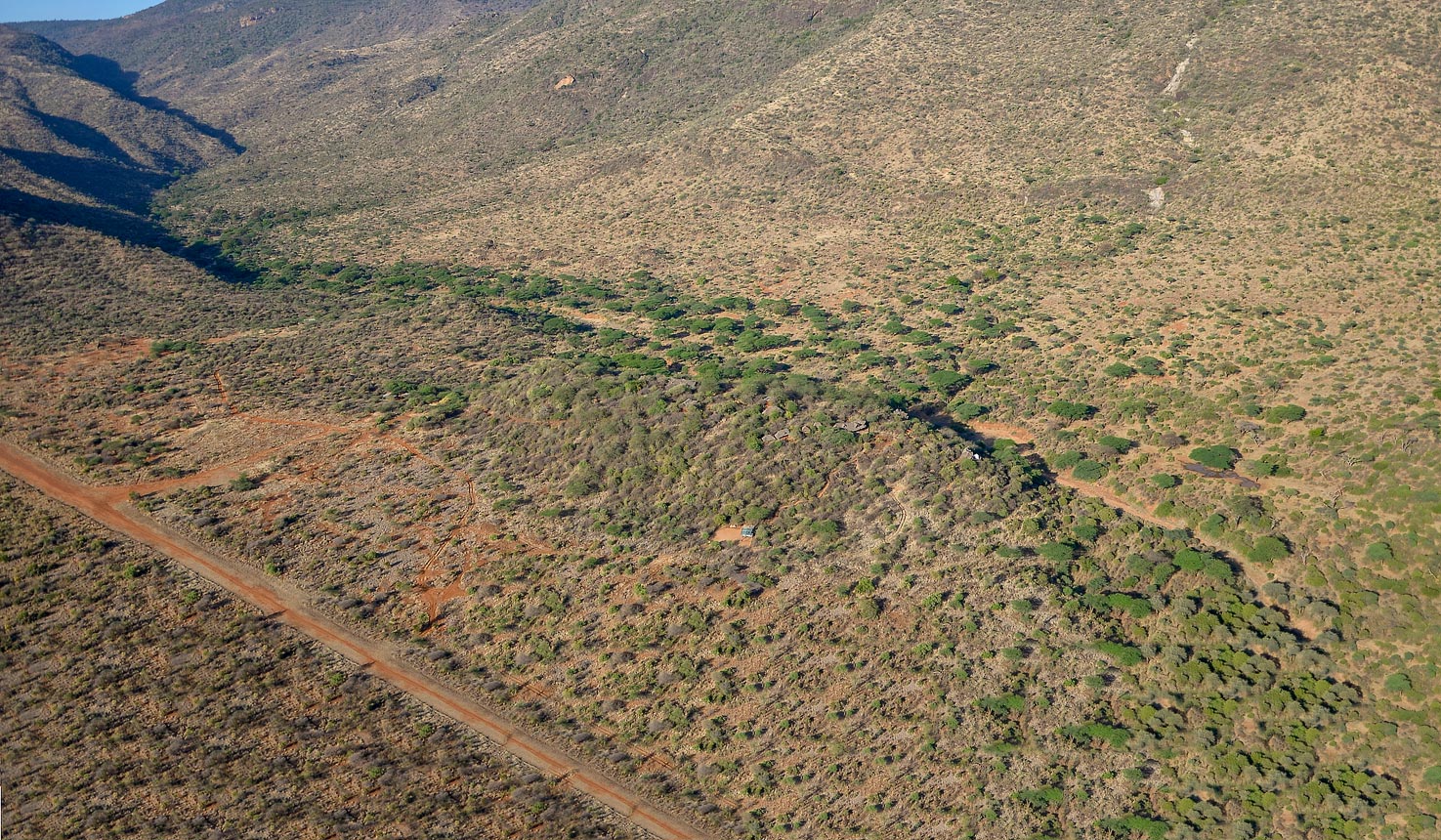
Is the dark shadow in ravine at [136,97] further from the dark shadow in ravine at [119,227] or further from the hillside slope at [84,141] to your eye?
the dark shadow in ravine at [119,227]

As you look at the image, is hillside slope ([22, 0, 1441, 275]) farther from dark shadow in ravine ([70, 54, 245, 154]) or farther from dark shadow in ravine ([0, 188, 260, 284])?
dark shadow in ravine ([70, 54, 245, 154])

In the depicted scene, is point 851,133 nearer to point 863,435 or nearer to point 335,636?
point 863,435

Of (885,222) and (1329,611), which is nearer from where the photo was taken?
(1329,611)

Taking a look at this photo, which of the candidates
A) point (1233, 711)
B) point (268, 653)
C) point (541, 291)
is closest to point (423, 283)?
point (541, 291)

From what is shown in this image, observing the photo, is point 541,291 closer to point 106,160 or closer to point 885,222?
point 885,222

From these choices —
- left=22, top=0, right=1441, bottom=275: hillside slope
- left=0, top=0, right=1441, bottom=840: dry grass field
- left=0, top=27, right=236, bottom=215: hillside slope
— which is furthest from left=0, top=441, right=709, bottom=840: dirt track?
left=0, top=27, right=236, bottom=215: hillside slope

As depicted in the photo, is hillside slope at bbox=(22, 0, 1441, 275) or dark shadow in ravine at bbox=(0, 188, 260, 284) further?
dark shadow in ravine at bbox=(0, 188, 260, 284)

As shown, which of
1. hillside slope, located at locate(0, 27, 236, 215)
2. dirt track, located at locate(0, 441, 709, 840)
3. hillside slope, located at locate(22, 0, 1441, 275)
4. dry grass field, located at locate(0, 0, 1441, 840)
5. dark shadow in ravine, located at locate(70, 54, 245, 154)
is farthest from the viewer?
dark shadow in ravine, located at locate(70, 54, 245, 154)

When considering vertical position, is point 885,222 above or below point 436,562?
below
